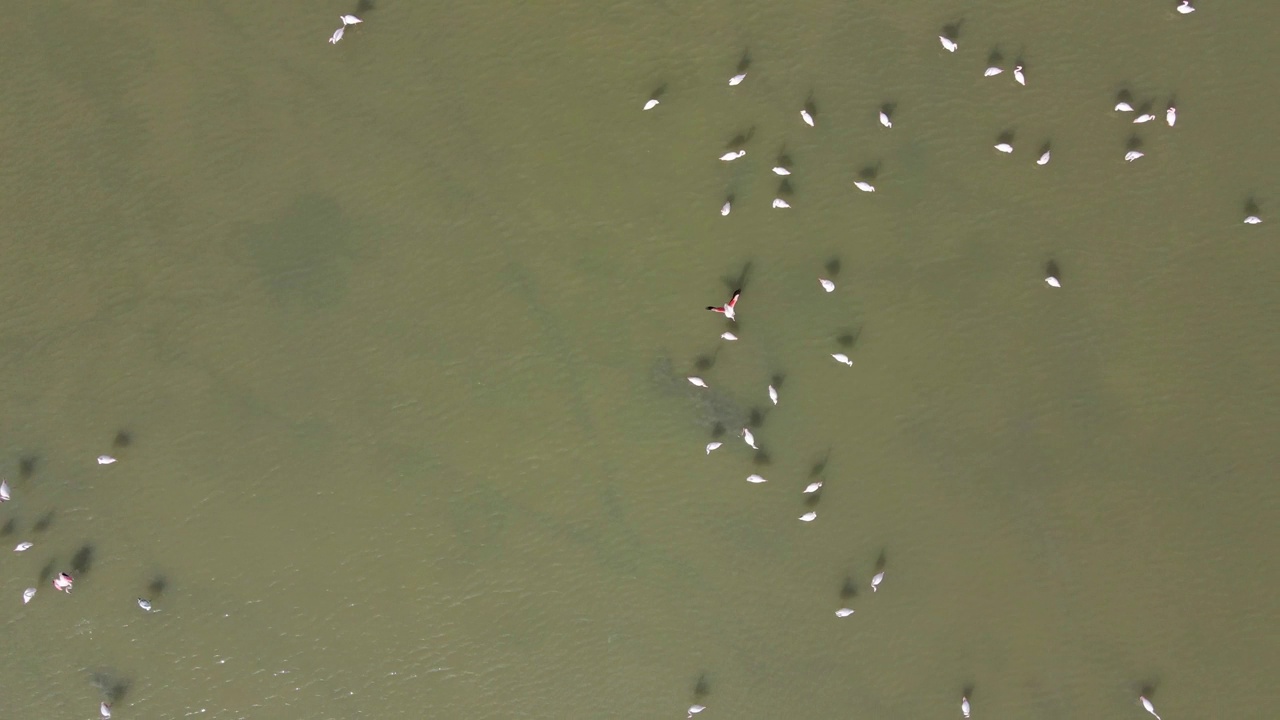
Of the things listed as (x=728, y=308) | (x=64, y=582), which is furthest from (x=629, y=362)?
(x=64, y=582)

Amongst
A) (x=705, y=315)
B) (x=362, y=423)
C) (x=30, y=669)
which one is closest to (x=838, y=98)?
(x=705, y=315)

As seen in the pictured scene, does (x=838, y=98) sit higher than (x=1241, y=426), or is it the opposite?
(x=838, y=98)

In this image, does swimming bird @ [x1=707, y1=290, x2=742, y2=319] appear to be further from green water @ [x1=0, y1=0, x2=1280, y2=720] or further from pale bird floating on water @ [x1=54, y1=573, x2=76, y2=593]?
pale bird floating on water @ [x1=54, y1=573, x2=76, y2=593]

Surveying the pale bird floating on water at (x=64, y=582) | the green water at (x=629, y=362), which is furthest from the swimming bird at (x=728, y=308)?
the pale bird floating on water at (x=64, y=582)

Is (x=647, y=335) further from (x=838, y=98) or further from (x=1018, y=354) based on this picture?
(x=1018, y=354)

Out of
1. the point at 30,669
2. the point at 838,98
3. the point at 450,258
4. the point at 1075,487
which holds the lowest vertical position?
the point at 30,669

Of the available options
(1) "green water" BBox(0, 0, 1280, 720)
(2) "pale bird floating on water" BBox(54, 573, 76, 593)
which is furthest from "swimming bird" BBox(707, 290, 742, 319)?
(2) "pale bird floating on water" BBox(54, 573, 76, 593)

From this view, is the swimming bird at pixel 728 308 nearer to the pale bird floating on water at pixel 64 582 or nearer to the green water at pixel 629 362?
the green water at pixel 629 362
